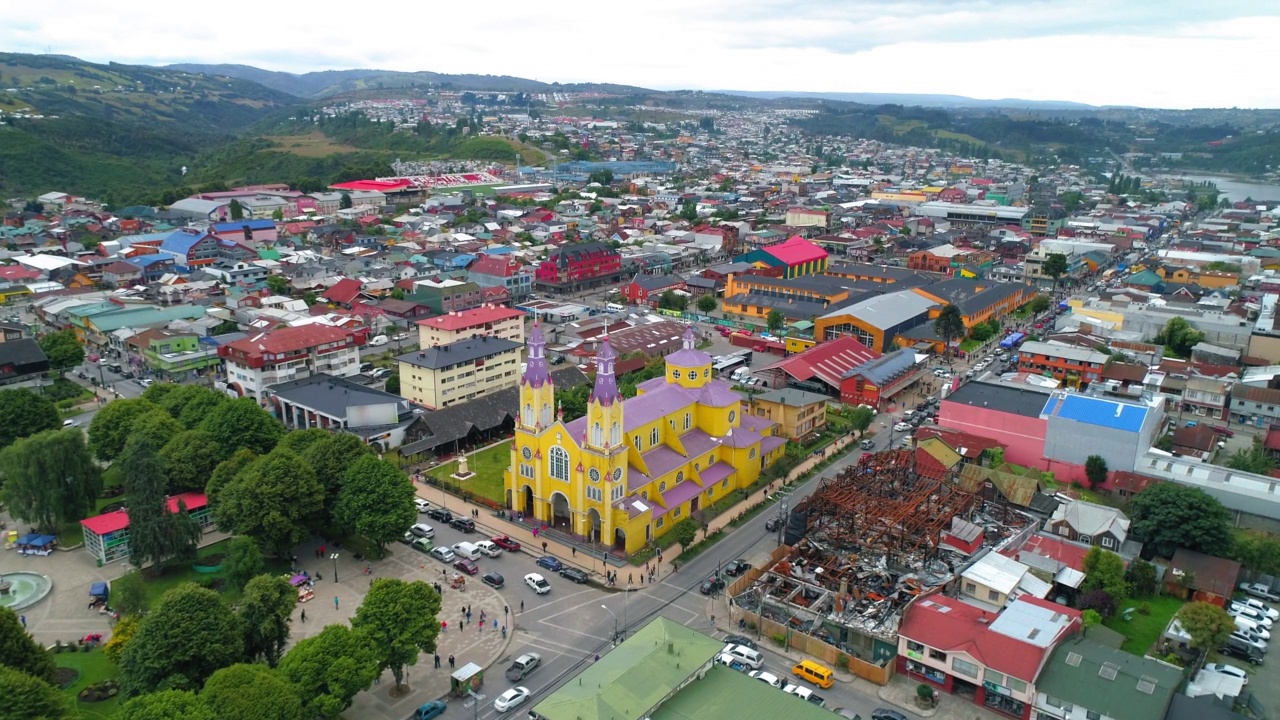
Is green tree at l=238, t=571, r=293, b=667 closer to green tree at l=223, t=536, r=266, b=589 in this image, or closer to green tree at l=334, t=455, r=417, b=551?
green tree at l=223, t=536, r=266, b=589

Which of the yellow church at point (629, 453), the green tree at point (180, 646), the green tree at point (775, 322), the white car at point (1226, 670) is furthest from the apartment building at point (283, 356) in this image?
the white car at point (1226, 670)

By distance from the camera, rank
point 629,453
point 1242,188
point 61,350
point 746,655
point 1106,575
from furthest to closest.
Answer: point 1242,188
point 61,350
point 629,453
point 1106,575
point 746,655

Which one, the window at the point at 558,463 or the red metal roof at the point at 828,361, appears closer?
the window at the point at 558,463

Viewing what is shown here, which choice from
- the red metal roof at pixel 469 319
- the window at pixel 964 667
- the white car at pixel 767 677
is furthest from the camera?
the red metal roof at pixel 469 319

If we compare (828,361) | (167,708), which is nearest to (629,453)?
(167,708)

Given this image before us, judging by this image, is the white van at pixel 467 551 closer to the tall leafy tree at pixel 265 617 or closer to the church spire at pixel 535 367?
the church spire at pixel 535 367

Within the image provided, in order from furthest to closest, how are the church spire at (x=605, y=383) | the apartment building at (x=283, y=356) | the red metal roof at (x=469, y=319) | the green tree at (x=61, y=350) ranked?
the red metal roof at (x=469, y=319) < the green tree at (x=61, y=350) < the apartment building at (x=283, y=356) < the church spire at (x=605, y=383)

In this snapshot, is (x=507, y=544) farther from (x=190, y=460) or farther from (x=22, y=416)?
(x=22, y=416)
